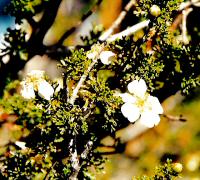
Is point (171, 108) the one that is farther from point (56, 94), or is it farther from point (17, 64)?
point (56, 94)

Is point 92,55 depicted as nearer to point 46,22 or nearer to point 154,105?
point 154,105

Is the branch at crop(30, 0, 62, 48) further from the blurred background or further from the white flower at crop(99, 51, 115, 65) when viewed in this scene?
the blurred background

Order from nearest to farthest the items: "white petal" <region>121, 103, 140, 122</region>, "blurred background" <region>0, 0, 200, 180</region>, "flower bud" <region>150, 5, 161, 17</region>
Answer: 1. "flower bud" <region>150, 5, 161, 17</region>
2. "white petal" <region>121, 103, 140, 122</region>
3. "blurred background" <region>0, 0, 200, 180</region>

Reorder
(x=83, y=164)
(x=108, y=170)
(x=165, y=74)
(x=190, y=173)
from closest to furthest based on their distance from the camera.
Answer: (x=83, y=164), (x=165, y=74), (x=108, y=170), (x=190, y=173)

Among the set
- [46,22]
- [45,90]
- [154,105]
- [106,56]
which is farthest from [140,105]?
[46,22]

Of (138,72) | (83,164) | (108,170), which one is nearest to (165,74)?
(138,72)

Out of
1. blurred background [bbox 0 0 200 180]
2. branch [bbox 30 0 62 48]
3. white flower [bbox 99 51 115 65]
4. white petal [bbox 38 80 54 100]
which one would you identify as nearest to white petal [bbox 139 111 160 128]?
white flower [bbox 99 51 115 65]

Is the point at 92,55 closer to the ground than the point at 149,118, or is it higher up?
higher up
